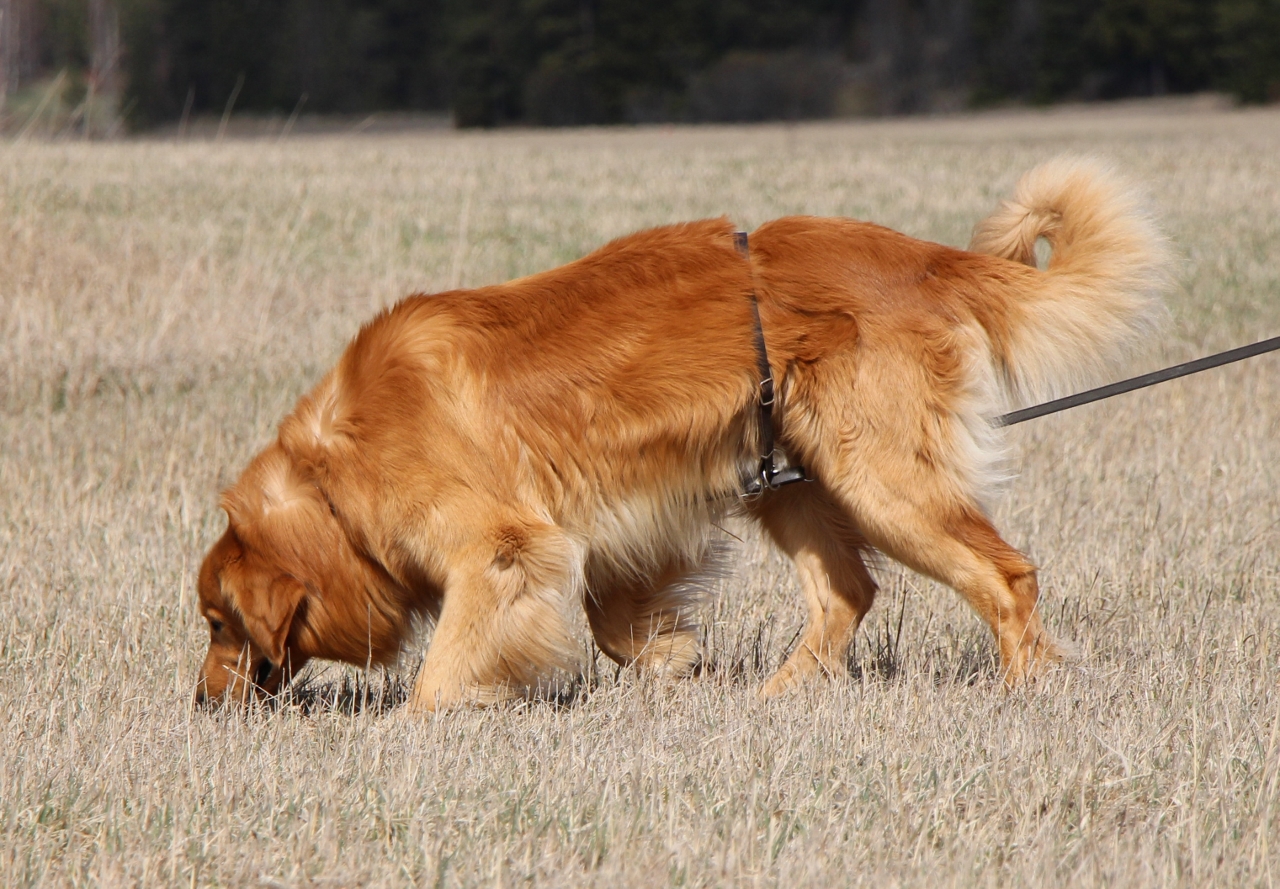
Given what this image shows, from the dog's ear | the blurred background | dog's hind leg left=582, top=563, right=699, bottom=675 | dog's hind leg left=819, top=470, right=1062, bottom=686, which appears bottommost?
the blurred background

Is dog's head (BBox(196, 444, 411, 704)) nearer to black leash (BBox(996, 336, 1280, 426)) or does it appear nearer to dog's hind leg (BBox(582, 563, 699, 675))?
dog's hind leg (BBox(582, 563, 699, 675))

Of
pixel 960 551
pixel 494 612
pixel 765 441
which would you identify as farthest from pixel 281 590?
pixel 960 551

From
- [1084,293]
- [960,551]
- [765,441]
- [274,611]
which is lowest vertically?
[274,611]

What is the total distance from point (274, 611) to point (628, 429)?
1077 millimetres

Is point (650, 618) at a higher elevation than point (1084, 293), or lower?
lower

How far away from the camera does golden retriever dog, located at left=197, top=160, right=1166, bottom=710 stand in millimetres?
3475

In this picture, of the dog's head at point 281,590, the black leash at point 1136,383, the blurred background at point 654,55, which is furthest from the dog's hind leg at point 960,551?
the blurred background at point 654,55

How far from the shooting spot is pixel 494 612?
11.3 ft

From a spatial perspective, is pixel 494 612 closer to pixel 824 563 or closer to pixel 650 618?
pixel 650 618

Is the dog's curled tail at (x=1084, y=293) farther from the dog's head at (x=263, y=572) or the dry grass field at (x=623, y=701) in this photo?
the dog's head at (x=263, y=572)

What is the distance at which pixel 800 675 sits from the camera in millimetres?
3881

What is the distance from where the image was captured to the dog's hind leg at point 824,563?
4.01m

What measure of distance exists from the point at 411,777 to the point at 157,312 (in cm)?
641

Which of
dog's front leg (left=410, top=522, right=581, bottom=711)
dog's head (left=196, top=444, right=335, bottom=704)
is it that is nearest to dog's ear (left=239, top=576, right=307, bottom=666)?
dog's head (left=196, top=444, right=335, bottom=704)
